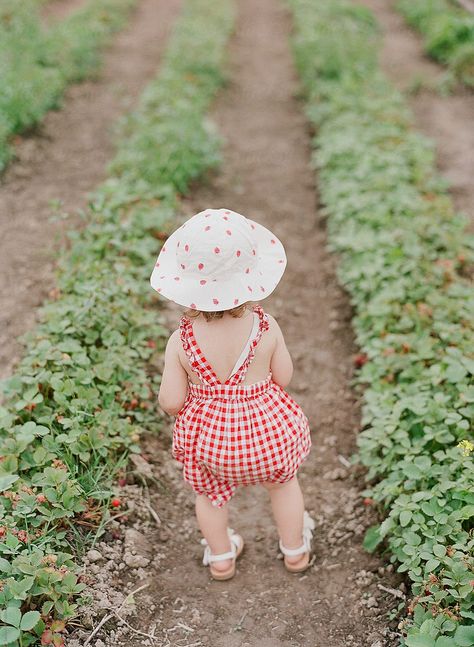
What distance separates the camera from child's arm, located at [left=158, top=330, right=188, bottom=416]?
8.83 ft

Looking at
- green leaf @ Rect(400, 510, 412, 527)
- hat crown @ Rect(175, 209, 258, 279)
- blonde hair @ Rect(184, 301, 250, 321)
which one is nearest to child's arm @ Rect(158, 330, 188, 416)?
blonde hair @ Rect(184, 301, 250, 321)

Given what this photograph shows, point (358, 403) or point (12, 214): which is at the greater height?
point (358, 403)

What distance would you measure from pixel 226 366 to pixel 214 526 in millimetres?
772

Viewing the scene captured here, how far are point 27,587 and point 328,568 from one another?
4.65 feet

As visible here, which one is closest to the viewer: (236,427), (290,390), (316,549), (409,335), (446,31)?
(236,427)

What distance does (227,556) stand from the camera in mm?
3064

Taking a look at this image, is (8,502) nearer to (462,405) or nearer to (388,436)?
(388,436)

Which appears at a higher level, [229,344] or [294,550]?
[229,344]

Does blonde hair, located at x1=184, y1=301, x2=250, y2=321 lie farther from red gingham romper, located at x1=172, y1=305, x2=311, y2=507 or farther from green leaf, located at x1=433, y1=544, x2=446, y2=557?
green leaf, located at x1=433, y1=544, x2=446, y2=557

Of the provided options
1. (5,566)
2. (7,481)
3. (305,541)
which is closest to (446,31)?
(305,541)

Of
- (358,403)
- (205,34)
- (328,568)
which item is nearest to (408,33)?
(205,34)

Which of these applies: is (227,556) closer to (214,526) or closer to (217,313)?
(214,526)

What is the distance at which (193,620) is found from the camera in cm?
292

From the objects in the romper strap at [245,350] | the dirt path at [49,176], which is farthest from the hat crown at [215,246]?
the dirt path at [49,176]
